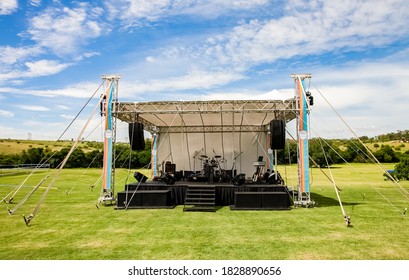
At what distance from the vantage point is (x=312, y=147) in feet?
147

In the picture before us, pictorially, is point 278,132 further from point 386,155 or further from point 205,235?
point 386,155

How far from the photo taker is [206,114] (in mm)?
11430

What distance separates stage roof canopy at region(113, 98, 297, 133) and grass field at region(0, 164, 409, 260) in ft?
10.5

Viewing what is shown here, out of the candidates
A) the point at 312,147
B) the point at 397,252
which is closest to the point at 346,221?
the point at 397,252

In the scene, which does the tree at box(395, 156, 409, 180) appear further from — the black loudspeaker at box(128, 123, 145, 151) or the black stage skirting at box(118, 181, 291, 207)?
the black loudspeaker at box(128, 123, 145, 151)

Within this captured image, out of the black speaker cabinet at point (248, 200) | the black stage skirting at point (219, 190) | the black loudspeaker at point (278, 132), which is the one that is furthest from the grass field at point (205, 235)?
the black loudspeaker at point (278, 132)

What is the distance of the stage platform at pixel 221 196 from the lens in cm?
833

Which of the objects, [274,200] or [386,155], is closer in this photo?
[274,200]

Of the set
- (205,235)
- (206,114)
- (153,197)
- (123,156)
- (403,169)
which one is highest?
(206,114)

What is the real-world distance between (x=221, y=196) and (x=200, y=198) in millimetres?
813

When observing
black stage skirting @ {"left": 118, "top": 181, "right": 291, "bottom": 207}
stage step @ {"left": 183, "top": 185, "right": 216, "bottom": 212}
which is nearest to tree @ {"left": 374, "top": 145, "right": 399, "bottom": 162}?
black stage skirting @ {"left": 118, "top": 181, "right": 291, "bottom": 207}

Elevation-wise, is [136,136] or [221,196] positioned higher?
[136,136]

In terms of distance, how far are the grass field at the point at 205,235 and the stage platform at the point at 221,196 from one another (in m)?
0.43

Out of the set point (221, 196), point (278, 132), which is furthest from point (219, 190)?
point (278, 132)
